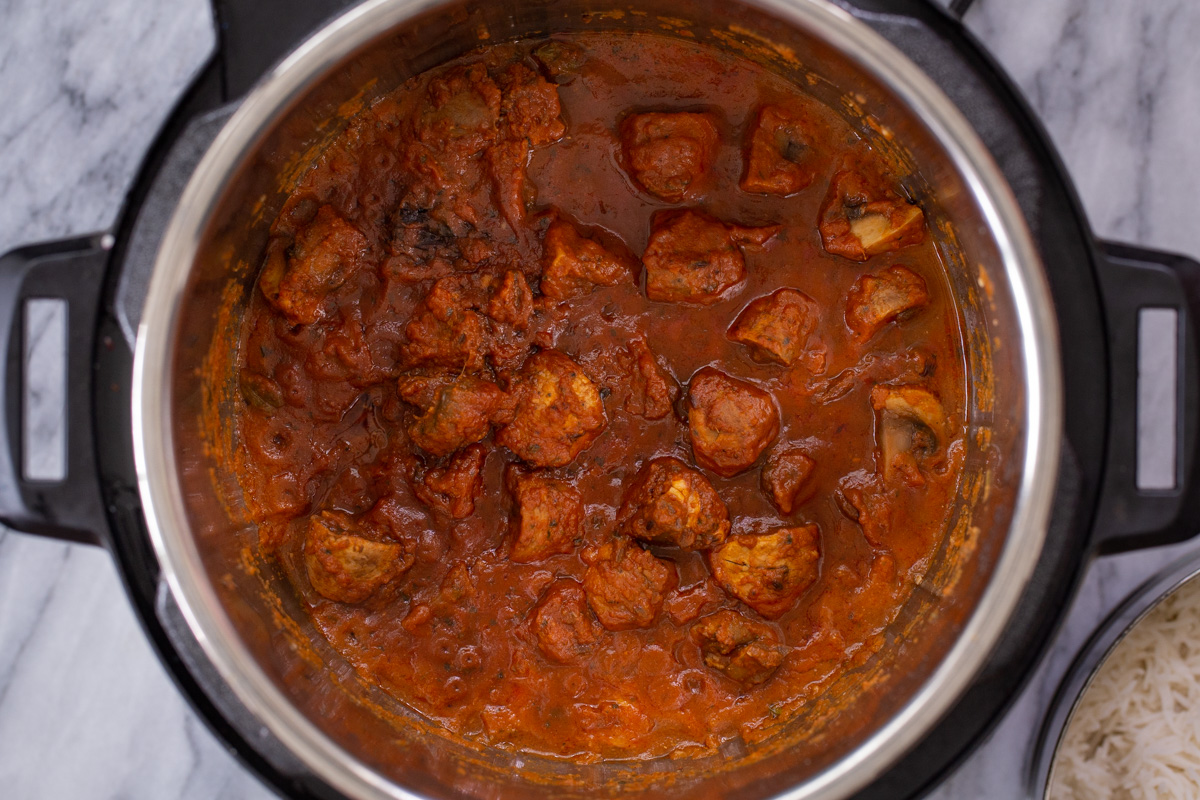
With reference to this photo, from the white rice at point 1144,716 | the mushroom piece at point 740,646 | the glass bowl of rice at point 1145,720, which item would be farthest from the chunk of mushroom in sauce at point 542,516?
the white rice at point 1144,716

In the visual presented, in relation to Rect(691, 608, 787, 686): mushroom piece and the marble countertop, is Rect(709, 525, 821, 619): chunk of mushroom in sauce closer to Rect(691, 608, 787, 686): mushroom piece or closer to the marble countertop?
Rect(691, 608, 787, 686): mushroom piece

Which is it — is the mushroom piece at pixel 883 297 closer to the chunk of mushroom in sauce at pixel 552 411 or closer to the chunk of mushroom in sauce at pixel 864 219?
the chunk of mushroom in sauce at pixel 864 219

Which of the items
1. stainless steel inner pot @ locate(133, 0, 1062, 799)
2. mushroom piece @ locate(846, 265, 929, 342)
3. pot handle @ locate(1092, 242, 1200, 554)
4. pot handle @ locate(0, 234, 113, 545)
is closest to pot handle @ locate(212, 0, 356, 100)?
stainless steel inner pot @ locate(133, 0, 1062, 799)

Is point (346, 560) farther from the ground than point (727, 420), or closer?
closer

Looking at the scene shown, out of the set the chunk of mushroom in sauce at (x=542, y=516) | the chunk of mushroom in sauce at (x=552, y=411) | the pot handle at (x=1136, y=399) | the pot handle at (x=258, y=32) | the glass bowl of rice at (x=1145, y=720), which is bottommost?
the glass bowl of rice at (x=1145, y=720)

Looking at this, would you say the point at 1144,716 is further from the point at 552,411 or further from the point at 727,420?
the point at 552,411

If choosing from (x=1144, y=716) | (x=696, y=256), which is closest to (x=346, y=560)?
(x=696, y=256)

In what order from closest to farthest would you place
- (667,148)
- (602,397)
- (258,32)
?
(258,32), (667,148), (602,397)

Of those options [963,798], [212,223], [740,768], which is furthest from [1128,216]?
[212,223]
